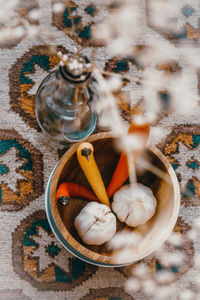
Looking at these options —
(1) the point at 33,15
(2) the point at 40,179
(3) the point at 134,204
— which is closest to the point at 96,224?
(3) the point at 134,204

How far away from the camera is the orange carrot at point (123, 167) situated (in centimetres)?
52

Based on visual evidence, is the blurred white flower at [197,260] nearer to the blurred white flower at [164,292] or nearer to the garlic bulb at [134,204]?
the blurred white flower at [164,292]

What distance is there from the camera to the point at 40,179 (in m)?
0.69

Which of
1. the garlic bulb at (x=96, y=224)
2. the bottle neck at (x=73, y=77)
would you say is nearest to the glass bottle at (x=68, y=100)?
the bottle neck at (x=73, y=77)

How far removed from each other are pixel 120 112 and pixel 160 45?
7.4 inches

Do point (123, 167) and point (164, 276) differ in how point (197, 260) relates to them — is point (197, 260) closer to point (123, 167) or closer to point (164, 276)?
point (164, 276)

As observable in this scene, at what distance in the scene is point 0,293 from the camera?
67 cm

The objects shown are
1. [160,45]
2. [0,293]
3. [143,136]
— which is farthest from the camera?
[160,45]

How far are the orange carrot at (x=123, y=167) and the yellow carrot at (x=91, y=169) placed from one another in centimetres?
3

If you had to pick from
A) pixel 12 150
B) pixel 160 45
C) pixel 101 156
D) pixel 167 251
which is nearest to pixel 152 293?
pixel 167 251

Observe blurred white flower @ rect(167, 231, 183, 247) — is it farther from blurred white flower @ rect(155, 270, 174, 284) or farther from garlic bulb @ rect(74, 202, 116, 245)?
garlic bulb @ rect(74, 202, 116, 245)

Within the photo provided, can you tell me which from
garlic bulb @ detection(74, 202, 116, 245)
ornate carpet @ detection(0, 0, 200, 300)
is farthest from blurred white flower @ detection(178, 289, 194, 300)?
garlic bulb @ detection(74, 202, 116, 245)

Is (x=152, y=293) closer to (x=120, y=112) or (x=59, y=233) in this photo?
(x=59, y=233)

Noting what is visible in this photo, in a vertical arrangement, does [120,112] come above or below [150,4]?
below
